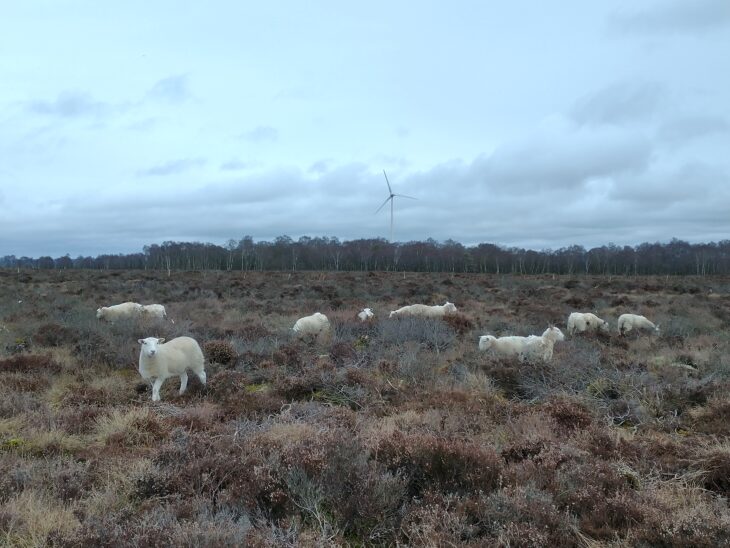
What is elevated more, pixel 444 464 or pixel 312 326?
pixel 312 326

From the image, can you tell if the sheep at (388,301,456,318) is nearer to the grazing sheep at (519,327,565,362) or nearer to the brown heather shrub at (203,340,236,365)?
the grazing sheep at (519,327,565,362)

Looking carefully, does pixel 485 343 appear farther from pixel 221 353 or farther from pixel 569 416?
pixel 221 353

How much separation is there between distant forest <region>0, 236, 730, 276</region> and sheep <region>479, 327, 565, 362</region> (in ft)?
217

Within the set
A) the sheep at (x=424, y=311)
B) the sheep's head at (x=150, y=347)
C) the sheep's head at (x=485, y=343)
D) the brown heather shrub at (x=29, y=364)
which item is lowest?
the brown heather shrub at (x=29, y=364)

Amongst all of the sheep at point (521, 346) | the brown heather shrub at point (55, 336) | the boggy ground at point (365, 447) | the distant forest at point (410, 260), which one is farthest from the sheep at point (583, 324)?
the distant forest at point (410, 260)

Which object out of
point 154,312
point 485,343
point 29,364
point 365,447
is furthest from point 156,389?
point 154,312

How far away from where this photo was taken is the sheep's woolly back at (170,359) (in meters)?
8.88

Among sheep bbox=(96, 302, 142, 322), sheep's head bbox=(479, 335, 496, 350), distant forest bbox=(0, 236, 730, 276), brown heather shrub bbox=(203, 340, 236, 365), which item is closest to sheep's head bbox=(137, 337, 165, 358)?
brown heather shrub bbox=(203, 340, 236, 365)

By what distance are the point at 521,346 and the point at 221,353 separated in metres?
6.78

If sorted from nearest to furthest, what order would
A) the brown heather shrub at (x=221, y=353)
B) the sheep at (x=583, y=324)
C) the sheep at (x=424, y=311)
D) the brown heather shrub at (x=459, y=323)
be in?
the brown heather shrub at (x=221, y=353), the brown heather shrub at (x=459, y=323), the sheep at (x=583, y=324), the sheep at (x=424, y=311)

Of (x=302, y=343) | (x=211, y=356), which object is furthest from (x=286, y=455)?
(x=302, y=343)

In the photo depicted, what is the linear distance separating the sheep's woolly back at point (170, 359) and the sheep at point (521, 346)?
624 cm

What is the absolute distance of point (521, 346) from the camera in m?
11.9

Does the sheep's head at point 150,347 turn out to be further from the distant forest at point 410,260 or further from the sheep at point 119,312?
the distant forest at point 410,260
